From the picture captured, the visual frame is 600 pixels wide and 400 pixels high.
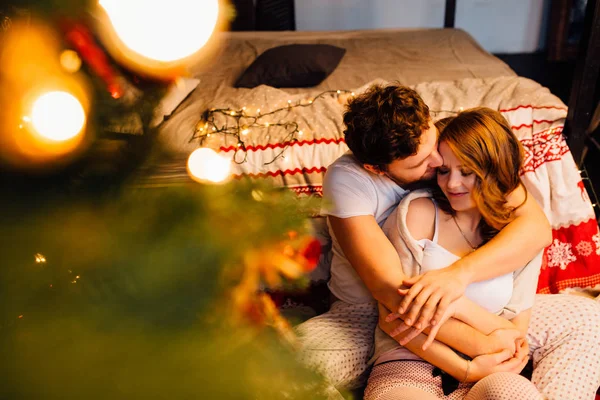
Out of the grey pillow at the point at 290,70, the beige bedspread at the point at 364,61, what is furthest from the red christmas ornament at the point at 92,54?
the grey pillow at the point at 290,70

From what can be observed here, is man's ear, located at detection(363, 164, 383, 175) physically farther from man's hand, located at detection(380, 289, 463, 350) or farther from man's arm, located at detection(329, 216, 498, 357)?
man's hand, located at detection(380, 289, 463, 350)

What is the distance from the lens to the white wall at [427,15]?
4.71m

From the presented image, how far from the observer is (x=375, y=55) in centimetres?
306

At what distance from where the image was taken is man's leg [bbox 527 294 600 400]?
1214 mm

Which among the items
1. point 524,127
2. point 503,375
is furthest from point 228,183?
point 524,127

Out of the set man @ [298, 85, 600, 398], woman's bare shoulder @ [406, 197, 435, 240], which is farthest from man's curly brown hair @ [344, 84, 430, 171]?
woman's bare shoulder @ [406, 197, 435, 240]

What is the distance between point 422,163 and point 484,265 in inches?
10.8

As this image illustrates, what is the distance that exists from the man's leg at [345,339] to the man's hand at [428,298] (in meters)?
0.23

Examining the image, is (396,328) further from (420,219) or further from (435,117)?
(435,117)

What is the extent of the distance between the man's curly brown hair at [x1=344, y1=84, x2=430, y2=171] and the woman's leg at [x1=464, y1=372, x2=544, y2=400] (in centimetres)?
52

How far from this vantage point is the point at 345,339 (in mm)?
1354

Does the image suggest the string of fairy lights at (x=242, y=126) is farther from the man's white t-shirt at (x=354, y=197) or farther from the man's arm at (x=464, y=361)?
the man's arm at (x=464, y=361)

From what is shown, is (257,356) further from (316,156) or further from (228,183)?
(316,156)

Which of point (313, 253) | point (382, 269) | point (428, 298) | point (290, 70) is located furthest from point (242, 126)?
point (428, 298)
